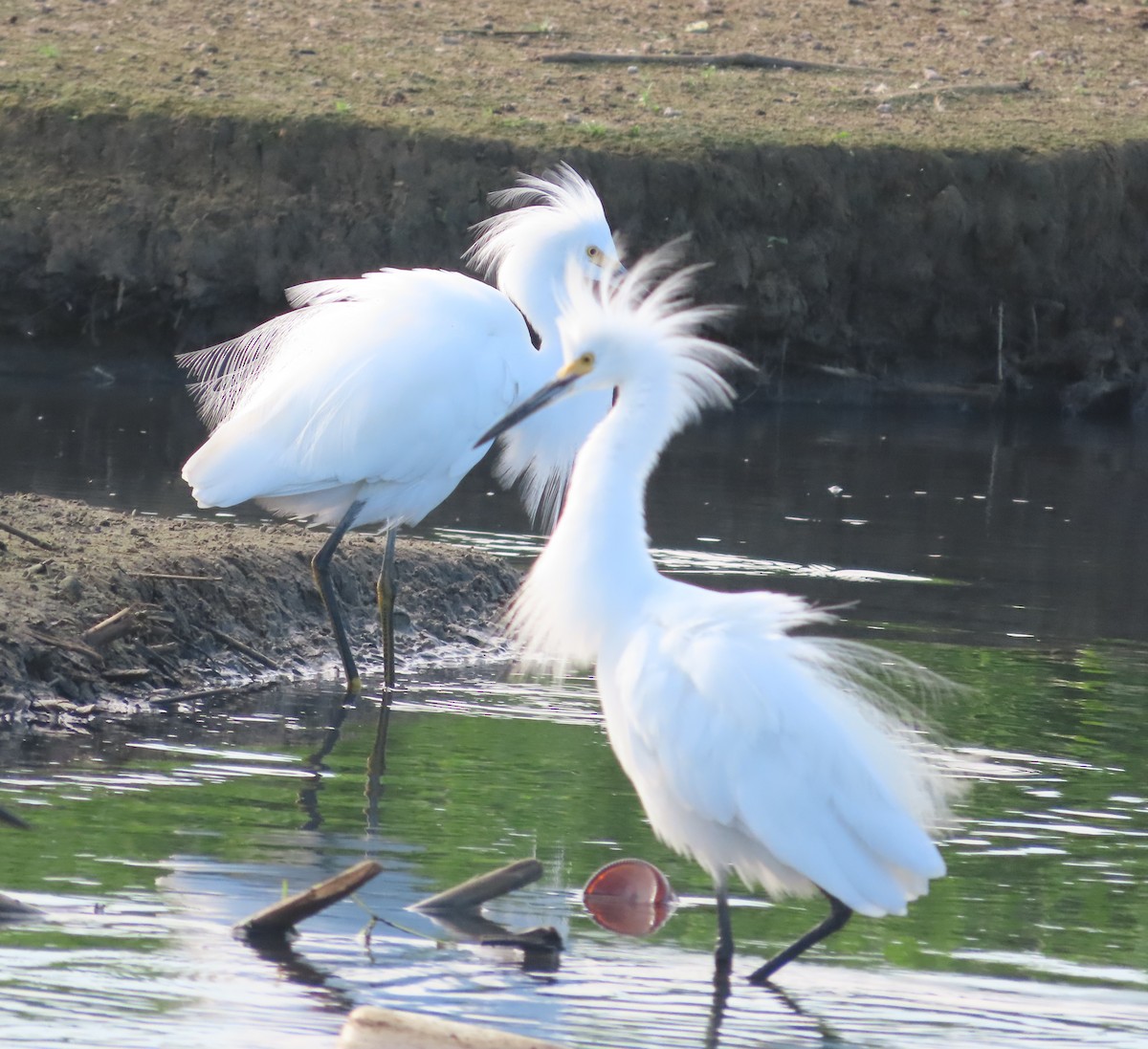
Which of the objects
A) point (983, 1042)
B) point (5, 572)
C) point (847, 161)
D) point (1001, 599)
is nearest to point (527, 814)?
point (983, 1042)

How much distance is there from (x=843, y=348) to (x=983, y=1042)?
590 inches

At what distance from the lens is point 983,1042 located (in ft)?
14.4

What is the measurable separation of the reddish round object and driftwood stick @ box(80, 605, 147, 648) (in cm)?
257

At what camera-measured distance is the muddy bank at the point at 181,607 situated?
6.93m

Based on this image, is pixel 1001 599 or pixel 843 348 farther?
pixel 843 348

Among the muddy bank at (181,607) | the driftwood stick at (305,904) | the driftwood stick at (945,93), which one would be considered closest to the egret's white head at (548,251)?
the muddy bank at (181,607)

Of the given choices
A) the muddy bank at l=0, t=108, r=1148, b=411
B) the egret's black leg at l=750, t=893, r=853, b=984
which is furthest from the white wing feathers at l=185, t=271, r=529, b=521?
the muddy bank at l=0, t=108, r=1148, b=411

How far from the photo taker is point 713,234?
17.9m

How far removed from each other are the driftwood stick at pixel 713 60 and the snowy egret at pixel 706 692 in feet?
51.4

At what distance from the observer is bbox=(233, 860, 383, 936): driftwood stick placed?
14.7 ft

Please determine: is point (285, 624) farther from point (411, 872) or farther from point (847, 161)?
point (847, 161)

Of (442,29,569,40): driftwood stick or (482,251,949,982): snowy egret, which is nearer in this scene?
(482,251,949,982): snowy egret

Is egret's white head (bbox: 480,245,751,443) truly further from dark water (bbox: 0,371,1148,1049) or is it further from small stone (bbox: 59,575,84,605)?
small stone (bbox: 59,575,84,605)

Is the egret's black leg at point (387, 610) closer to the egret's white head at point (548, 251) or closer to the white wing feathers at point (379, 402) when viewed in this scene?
the white wing feathers at point (379, 402)
